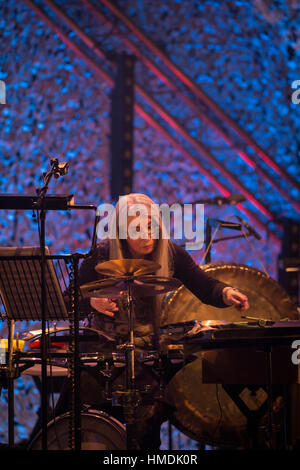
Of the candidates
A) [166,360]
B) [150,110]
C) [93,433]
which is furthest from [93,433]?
[150,110]

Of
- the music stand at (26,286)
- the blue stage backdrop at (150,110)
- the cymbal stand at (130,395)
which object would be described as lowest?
the cymbal stand at (130,395)

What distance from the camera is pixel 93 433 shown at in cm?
293

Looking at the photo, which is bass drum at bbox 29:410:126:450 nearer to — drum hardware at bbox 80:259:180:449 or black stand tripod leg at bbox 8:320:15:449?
drum hardware at bbox 80:259:180:449

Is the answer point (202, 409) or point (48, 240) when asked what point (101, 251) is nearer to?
point (202, 409)

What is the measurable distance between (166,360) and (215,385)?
1.98ft

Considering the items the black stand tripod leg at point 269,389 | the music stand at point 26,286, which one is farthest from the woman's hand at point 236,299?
the music stand at point 26,286

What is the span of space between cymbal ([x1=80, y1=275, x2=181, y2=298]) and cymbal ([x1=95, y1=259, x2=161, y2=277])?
0.12 feet

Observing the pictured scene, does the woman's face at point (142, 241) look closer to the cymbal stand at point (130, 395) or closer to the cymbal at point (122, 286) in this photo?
the cymbal at point (122, 286)

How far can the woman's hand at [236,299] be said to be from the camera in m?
3.26

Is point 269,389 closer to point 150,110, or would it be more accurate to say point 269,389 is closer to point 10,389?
point 10,389

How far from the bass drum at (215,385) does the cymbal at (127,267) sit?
2.70 ft

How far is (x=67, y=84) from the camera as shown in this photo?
5.09 m

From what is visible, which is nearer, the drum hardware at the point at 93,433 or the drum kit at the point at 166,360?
the drum kit at the point at 166,360

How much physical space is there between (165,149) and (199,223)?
762 millimetres
